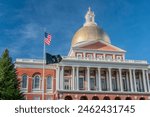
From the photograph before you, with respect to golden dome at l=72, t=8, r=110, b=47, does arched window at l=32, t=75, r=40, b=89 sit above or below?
below

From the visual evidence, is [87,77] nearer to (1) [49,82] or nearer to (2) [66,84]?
(2) [66,84]

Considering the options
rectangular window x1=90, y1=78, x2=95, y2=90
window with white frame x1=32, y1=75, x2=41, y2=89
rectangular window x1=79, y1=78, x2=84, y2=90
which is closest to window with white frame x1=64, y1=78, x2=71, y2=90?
rectangular window x1=79, y1=78, x2=84, y2=90

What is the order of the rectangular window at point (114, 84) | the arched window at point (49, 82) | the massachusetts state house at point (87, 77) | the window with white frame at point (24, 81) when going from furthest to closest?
1. the rectangular window at point (114, 84)
2. the arched window at point (49, 82)
3. the window with white frame at point (24, 81)
4. the massachusetts state house at point (87, 77)

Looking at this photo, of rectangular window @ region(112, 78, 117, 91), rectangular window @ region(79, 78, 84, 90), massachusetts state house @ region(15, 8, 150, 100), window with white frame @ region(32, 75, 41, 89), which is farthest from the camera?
rectangular window @ region(112, 78, 117, 91)

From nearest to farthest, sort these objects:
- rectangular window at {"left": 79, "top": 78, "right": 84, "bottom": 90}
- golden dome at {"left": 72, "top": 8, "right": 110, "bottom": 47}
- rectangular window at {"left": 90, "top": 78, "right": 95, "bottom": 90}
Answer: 1. rectangular window at {"left": 79, "top": 78, "right": 84, "bottom": 90}
2. rectangular window at {"left": 90, "top": 78, "right": 95, "bottom": 90}
3. golden dome at {"left": 72, "top": 8, "right": 110, "bottom": 47}

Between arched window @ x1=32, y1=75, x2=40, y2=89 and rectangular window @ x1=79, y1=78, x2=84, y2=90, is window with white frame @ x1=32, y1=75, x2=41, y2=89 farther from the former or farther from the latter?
rectangular window @ x1=79, y1=78, x2=84, y2=90

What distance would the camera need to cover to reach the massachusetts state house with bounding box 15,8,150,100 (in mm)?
53031

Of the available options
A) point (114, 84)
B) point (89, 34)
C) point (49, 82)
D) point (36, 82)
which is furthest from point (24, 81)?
point (89, 34)

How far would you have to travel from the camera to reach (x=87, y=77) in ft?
180

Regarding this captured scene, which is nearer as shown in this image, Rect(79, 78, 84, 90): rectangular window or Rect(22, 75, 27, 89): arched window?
Rect(22, 75, 27, 89): arched window

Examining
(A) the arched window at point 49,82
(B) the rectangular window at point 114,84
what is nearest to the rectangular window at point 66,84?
(A) the arched window at point 49,82

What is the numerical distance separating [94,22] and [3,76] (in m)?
42.6

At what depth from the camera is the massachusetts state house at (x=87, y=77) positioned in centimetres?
5303

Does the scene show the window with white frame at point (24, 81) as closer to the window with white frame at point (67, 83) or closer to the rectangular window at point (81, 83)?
the window with white frame at point (67, 83)
